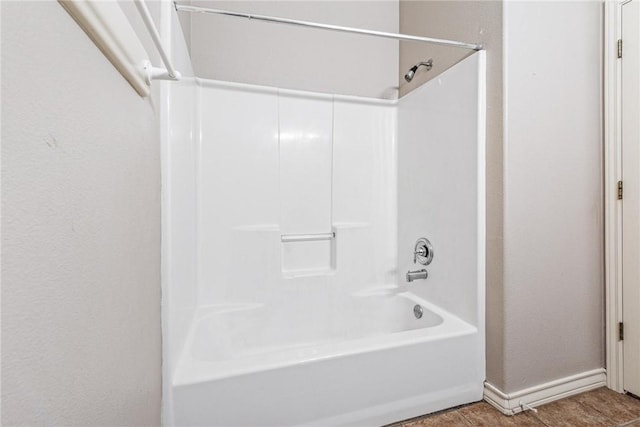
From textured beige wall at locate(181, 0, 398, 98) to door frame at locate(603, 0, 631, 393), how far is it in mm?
1126

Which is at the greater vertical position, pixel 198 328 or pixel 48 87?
pixel 48 87

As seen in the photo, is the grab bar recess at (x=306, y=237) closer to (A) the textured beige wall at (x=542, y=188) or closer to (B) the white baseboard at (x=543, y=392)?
(A) the textured beige wall at (x=542, y=188)

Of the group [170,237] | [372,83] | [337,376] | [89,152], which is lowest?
[337,376]

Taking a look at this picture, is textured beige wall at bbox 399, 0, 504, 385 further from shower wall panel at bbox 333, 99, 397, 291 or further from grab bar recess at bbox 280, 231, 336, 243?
grab bar recess at bbox 280, 231, 336, 243

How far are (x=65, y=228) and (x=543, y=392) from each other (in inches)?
75.0

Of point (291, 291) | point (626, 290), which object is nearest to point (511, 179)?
point (626, 290)

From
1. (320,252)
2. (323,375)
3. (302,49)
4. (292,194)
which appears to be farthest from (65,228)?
(302,49)

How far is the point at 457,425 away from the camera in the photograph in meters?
1.28

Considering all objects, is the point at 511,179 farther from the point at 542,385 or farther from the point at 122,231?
the point at 122,231

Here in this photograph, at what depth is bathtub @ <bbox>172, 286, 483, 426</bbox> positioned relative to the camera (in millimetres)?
1059

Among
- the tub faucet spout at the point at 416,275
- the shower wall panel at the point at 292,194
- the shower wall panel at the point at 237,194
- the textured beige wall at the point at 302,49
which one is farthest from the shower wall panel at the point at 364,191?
the shower wall panel at the point at 237,194

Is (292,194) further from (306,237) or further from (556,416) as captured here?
(556,416)

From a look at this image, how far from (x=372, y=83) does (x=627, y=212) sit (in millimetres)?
1580

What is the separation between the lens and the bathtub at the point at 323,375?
1059 mm
